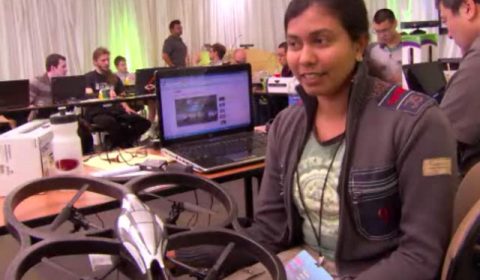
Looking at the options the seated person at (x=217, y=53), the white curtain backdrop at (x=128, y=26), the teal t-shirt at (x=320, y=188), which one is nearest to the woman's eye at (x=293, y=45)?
the teal t-shirt at (x=320, y=188)

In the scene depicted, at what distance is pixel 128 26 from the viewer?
8000 millimetres

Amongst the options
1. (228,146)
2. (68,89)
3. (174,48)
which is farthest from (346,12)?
(174,48)

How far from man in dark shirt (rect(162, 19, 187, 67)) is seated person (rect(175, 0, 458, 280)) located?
22.1ft

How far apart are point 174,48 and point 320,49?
6.94m

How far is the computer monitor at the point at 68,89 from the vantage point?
5.36 meters

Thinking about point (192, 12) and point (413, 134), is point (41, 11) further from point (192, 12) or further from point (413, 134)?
point (413, 134)

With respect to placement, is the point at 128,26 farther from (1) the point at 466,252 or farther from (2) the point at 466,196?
(1) the point at 466,252

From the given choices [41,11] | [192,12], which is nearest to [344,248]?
[41,11]

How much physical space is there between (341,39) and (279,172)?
0.40 meters

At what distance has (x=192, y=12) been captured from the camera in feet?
28.0

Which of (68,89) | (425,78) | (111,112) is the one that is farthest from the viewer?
(111,112)

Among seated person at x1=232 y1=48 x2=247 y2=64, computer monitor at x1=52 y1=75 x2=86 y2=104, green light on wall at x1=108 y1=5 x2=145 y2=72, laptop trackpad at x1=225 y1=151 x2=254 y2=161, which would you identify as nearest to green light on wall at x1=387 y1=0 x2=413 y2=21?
seated person at x1=232 y1=48 x2=247 y2=64

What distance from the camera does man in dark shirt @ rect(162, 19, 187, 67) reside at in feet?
26.0

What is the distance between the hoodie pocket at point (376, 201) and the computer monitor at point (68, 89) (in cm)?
465
